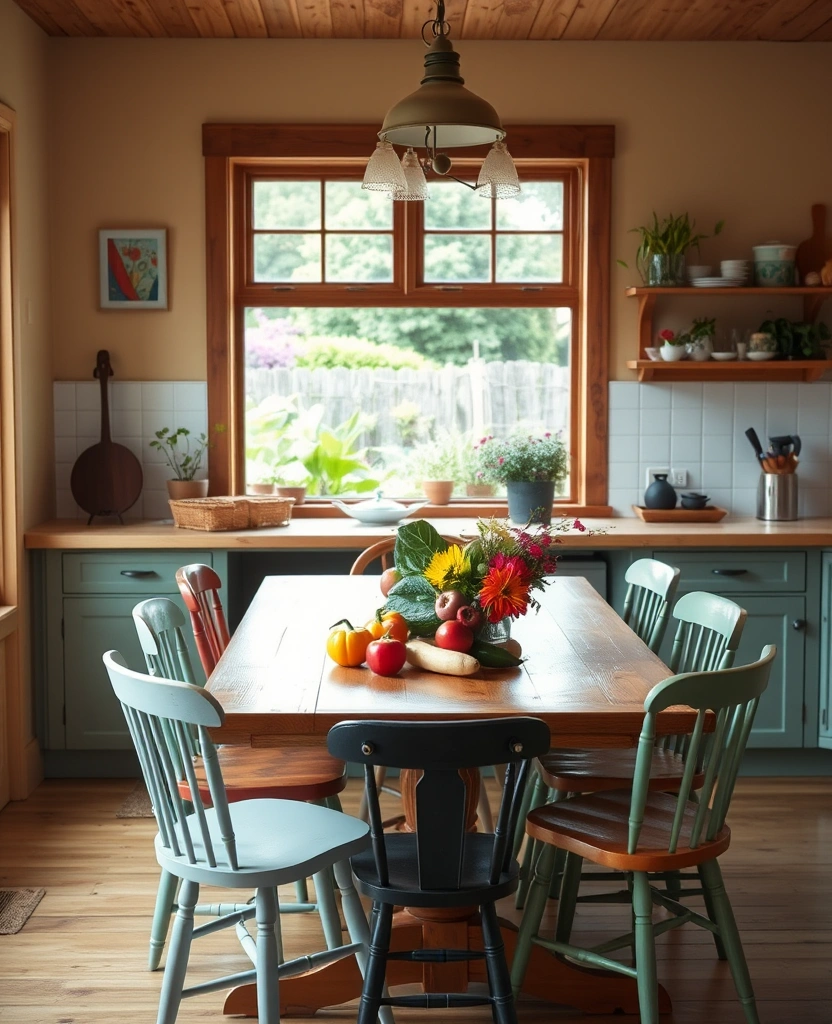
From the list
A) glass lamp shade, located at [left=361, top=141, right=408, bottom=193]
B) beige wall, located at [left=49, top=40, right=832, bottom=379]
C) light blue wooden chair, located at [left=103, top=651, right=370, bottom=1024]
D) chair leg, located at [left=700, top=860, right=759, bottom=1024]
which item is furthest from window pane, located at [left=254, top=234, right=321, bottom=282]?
chair leg, located at [left=700, top=860, right=759, bottom=1024]

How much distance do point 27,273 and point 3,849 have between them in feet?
6.74

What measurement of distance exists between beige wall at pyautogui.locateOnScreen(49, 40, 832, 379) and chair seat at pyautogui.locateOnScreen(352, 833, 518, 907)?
2.87m

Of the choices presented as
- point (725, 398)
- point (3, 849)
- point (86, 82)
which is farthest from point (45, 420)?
point (725, 398)

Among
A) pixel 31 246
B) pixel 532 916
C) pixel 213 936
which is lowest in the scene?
pixel 213 936

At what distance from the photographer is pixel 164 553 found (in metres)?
4.23

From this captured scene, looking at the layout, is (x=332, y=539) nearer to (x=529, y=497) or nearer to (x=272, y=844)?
(x=529, y=497)

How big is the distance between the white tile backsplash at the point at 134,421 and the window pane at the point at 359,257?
0.74m

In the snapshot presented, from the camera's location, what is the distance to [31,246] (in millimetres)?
4375

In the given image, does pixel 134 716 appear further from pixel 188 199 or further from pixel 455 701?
pixel 188 199

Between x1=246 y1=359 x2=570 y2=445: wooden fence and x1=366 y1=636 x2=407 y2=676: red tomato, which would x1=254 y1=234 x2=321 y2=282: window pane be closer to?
x1=246 y1=359 x2=570 y2=445: wooden fence

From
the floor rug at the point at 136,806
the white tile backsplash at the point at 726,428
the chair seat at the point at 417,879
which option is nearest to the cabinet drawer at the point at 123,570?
the floor rug at the point at 136,806

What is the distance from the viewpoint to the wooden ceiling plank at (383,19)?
4227mm

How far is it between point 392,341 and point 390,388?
0.20 m

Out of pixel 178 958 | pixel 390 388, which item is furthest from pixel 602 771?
pixel 390 388
